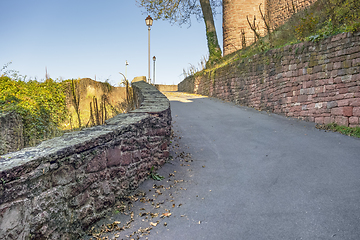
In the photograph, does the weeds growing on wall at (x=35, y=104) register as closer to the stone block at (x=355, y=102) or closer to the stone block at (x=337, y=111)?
the stone block at (x=337, y=111)

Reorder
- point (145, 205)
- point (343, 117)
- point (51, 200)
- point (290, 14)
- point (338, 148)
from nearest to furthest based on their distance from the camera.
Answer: point (51, 200), point (145, 205), point (338, 148), point (343, 117), point (290, 14)

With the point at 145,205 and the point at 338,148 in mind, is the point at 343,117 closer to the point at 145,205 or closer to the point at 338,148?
the point at 338,148

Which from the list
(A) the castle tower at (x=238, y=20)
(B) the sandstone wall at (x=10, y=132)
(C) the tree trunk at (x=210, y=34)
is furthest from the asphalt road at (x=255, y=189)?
(A) the castle tower at (x=238, y=20)

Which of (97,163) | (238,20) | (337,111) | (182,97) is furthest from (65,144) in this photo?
(238,20)

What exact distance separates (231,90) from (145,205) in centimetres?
999

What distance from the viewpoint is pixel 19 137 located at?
25.3ft

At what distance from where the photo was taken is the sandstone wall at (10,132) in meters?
7.03

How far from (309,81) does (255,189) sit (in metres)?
5.36

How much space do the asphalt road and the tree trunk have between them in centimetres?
1152

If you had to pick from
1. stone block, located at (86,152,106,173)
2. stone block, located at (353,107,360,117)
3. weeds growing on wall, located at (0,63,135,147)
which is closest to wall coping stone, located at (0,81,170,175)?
stone block, located at (86,152,106,173)

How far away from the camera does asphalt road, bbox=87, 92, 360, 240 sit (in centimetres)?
285

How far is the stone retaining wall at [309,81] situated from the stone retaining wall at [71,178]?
220 inches

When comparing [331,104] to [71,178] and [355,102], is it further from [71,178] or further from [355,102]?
[71,178]

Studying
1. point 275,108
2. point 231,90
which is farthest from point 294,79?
point 231,90
